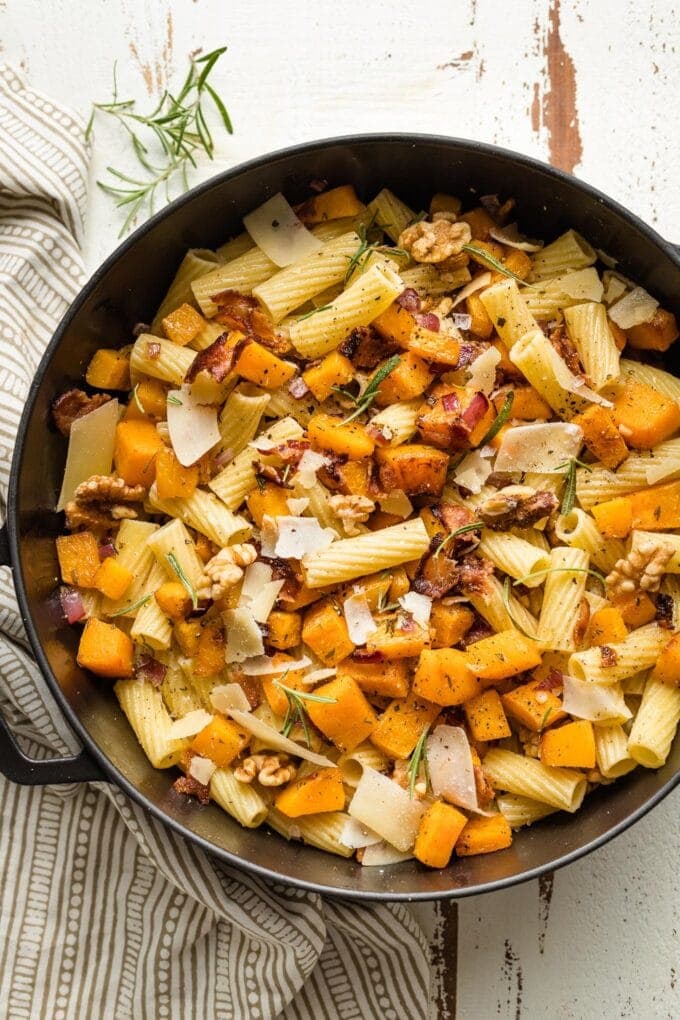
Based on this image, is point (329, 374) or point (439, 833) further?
point (329, 374)

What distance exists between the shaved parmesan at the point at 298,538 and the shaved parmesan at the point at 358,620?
158 millimetres

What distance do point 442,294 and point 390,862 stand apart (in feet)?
4.85

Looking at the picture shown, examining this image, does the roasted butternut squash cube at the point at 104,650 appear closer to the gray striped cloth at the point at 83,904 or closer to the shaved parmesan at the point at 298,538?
the gray striped cloth at the point at 83,904

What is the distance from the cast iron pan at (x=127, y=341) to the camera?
2.24 metres

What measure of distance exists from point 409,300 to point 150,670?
1.17 m

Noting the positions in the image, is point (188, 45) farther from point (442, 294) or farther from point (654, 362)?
point (654, 362)

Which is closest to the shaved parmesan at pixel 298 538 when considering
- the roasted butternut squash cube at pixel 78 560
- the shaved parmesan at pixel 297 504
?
the shaved parmesan at pixel 297 504

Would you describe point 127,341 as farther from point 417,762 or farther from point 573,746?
point 573,746

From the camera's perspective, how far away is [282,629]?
2393 mm

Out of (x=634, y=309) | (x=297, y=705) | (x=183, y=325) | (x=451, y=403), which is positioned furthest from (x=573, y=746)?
(x=183, y=325)

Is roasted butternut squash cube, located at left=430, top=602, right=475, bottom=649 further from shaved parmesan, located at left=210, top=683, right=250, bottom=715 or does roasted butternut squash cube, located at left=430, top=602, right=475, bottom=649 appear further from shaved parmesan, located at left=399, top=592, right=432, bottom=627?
shaved parmesan, located at left=210, top=683, right=250, bottom=715

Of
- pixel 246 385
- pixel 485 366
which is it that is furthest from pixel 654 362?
pixel 246 385

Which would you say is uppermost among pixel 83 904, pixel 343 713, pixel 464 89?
pixel 464 89

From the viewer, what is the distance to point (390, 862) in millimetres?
2410
